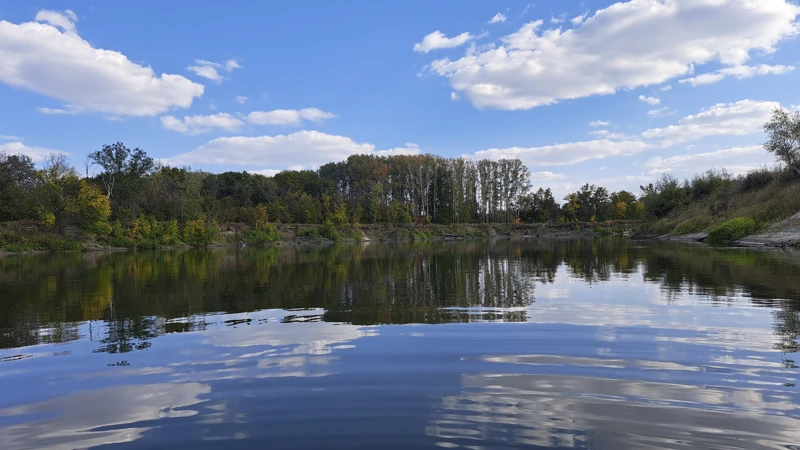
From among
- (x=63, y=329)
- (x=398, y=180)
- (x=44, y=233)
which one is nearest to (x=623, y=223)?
(x=398, y=180)

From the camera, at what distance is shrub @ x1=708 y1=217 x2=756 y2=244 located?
29141 mm

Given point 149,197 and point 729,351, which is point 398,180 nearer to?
point 149,197

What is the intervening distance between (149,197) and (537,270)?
5507 cm

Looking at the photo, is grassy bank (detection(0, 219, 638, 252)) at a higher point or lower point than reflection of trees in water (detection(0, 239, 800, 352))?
higher

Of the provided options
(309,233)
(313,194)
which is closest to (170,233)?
(309,233)

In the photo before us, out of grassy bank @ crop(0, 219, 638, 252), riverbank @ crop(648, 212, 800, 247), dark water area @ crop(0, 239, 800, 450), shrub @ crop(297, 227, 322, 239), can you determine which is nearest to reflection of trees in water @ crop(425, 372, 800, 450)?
dark water area @ crop(0, 239, 800, 450)

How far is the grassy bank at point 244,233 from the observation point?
139 ft

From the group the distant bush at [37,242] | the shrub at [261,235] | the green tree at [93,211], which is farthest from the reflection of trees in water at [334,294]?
the shrub at [261,235]

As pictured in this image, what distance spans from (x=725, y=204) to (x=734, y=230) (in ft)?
35.9

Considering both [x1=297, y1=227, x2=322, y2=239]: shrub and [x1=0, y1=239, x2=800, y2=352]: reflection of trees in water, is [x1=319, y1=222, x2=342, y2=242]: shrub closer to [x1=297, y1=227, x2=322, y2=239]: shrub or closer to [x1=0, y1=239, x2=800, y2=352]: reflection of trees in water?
[x1=297, y1=227, x2=322, y2=239]: shrub

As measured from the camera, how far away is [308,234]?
64625mm

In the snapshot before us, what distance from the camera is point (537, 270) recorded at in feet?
54.5

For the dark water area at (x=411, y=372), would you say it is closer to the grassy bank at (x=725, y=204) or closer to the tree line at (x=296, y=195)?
the grassy bank at (x=725, y=204)

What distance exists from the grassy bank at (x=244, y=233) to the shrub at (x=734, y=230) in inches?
1779
